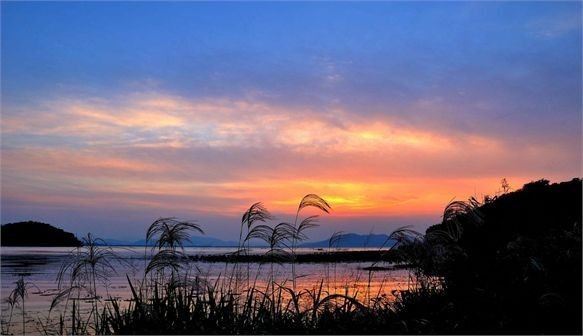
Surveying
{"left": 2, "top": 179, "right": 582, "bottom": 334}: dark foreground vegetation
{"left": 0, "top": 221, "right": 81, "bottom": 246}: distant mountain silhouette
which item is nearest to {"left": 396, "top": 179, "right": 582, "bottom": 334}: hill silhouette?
{"left": 2, "top": 179, "right": 582, "bottom": 334}: dark foreground vegetation

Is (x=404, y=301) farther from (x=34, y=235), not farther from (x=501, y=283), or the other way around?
(x=34, y=235)

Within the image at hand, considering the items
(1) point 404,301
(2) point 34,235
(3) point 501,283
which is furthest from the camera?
(2) point 34,235

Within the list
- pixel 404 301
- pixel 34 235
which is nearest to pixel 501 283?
pixel 404 301

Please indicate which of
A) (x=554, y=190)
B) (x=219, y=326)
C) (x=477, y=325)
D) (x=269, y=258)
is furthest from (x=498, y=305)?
(x=554, y=190)

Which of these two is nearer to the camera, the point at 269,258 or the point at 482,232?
the point at 269,258

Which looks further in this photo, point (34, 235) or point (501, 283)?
point (34, 235)

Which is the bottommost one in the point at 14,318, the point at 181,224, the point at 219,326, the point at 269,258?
the point at 14,318

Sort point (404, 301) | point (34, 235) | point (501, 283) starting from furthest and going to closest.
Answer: point (34, 235), point (404, 301), point (501, 283)

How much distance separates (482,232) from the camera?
46.9ft

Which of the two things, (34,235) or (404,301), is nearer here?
(404,301)

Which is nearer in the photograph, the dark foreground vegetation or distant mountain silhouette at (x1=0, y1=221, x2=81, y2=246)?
the dark foreground vegetation

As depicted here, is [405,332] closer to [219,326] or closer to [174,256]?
[219,326]

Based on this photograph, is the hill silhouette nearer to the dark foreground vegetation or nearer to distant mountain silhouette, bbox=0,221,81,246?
the dark foreground vegetation

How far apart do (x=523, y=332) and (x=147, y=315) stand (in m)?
4.98
